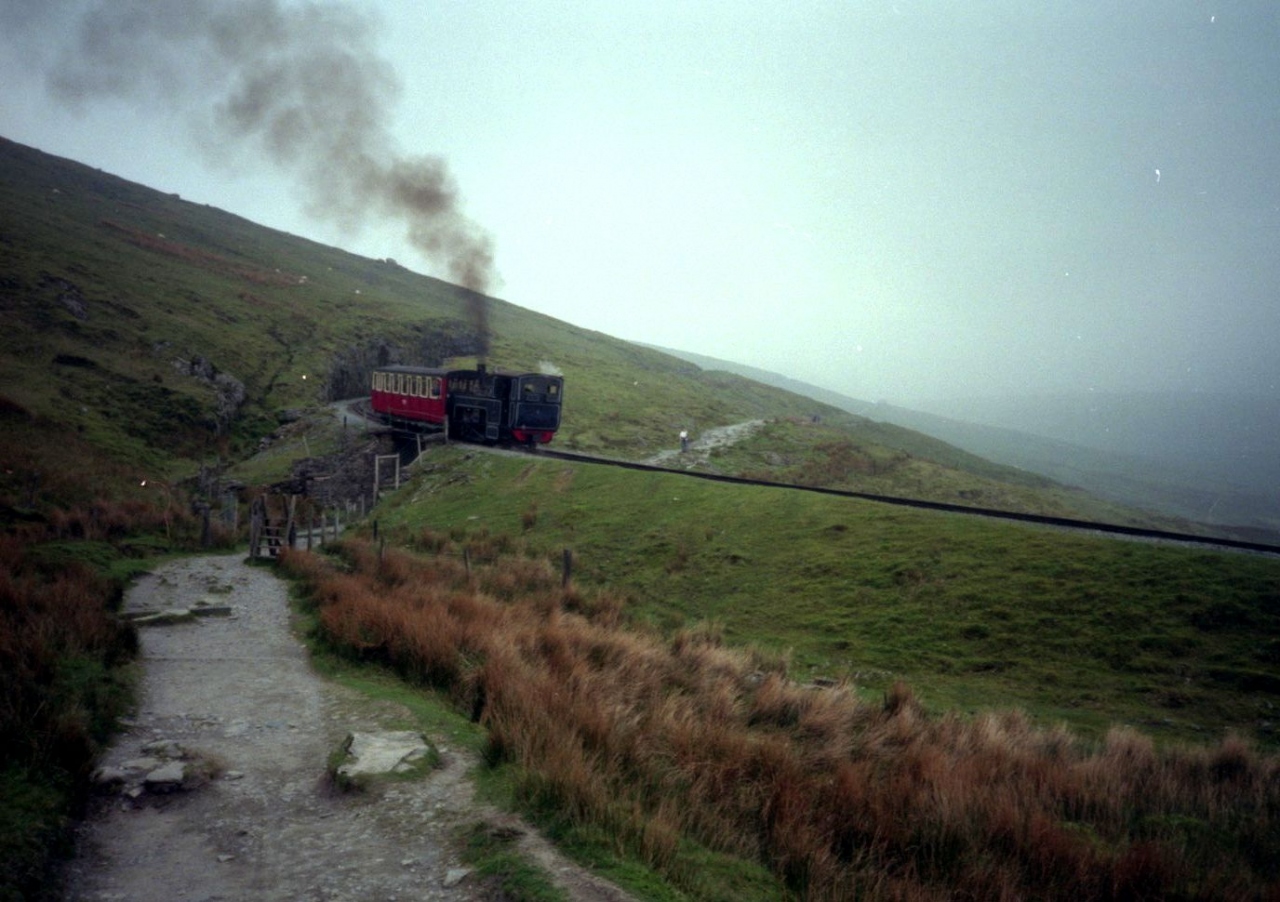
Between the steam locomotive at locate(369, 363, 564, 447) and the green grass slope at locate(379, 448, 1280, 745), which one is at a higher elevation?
the steam locomotive at locate(369, 363, 564, 447)

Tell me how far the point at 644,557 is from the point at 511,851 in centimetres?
1597

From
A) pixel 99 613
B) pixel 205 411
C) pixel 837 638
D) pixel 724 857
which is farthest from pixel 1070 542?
→ pixel 205 411

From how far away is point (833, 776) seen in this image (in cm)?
708

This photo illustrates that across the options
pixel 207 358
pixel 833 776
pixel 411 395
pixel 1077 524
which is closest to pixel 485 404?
pixel 411 395

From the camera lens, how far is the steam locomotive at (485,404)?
1387 inches

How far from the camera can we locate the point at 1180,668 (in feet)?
40.4

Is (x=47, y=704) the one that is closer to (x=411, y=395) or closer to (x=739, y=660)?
(x=739, y=660)

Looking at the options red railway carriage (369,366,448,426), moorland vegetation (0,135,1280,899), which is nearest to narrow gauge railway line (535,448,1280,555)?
moorland vegetation (0,135,1280,899)

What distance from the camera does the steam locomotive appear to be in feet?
116

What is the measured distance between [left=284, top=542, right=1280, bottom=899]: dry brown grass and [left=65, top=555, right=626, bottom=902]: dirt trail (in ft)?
2.68

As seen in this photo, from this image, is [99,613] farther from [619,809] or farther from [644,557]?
[644,557]

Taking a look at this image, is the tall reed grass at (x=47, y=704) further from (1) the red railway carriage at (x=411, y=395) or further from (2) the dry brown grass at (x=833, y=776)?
(1) the red railway carriage at (x=411, y=395)

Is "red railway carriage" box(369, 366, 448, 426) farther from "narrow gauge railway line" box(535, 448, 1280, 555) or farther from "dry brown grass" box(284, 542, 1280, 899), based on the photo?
"dry brown grass" box(284, 542, 1280, 899)

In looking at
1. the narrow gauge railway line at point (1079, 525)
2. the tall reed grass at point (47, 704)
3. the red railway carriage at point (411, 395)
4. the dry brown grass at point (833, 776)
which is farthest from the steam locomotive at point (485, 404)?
the tall reed grass at point (47, 704)
